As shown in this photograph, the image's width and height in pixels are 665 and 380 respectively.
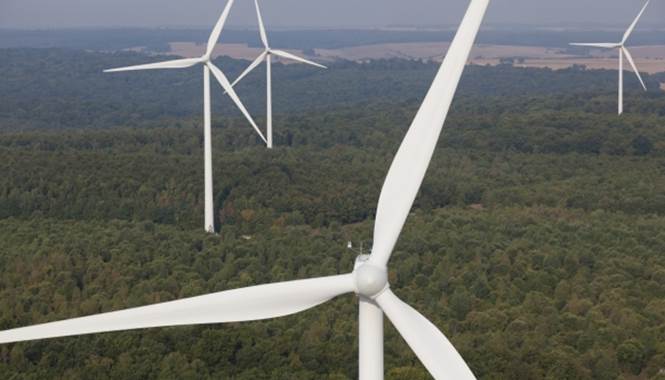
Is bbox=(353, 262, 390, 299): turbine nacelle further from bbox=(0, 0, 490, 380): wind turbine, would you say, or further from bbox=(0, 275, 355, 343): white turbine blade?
bbox=(0, 275, 355, 343): white turbine blade

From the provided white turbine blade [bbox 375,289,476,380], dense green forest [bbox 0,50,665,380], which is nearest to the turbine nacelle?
white turbine blade [bbox 375,289,476,380]

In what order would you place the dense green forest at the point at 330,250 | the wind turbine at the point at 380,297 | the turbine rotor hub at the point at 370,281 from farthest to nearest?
the dense green forest at the point at 330,250, the wind turbine at the point at 380,297, the turbine rotor hub at the point at 370,281

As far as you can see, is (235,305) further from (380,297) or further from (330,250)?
(330,250)

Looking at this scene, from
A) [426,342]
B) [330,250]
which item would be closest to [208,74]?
[330,250]

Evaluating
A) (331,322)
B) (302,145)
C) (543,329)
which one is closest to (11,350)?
(331,322)

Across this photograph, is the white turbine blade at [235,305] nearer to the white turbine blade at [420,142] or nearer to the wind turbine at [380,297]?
the wind turbine at [380,297]

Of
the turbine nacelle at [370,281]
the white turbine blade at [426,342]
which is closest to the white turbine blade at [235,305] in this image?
the turbine nacelle at [370,281]

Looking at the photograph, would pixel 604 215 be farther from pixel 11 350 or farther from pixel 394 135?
pixel 394 135
